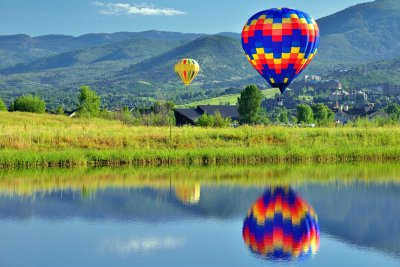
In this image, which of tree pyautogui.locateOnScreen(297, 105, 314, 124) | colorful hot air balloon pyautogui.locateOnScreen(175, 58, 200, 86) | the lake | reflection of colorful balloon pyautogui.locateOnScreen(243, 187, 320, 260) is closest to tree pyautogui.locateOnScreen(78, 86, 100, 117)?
colorful hot air balloon pyautogui.locateOnScreen(175, 58, 200, 86)

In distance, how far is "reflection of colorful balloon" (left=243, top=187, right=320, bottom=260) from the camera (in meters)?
23.2

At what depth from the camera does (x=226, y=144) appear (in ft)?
159

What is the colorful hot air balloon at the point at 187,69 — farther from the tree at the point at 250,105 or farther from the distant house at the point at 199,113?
the tree at the point at 250,105

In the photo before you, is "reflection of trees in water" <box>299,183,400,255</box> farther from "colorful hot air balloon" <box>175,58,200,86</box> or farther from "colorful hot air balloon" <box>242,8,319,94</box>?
"colorful hot air balloon" <box>175,58,200,86</box>

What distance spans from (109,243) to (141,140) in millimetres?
24028

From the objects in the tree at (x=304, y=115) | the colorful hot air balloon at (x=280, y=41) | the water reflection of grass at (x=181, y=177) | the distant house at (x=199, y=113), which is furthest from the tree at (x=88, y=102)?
the water reflection of grass at (x=181, y=177)

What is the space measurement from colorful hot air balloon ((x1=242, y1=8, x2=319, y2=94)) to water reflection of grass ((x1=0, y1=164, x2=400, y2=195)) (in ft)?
34.9

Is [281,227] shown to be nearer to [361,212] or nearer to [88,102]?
[361,212]

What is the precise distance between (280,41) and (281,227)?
24676mm

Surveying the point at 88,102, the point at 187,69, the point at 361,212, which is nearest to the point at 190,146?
the point at 361,212

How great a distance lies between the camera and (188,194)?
112ft

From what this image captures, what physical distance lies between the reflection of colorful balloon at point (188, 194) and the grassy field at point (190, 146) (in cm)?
726

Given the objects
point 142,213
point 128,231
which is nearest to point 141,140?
point 142,213

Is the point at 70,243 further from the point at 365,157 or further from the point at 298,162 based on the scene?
the point at 365,157
